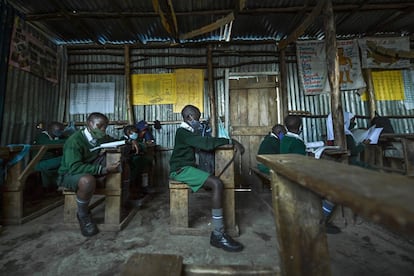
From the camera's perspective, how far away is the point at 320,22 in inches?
206

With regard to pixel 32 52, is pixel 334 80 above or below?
below

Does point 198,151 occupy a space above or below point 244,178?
above

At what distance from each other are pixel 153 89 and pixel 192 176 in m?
3.95

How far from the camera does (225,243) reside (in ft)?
7.47

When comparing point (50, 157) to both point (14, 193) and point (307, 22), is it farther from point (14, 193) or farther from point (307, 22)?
point (307, 22)

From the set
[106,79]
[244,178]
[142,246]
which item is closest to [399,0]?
[244,178]

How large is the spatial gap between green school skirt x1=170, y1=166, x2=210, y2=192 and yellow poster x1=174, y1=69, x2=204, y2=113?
128 inches

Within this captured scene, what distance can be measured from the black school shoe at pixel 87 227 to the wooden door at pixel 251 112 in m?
3.83

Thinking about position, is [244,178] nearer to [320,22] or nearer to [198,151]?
[198,151]

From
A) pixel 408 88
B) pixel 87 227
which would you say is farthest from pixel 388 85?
pixel 87 227

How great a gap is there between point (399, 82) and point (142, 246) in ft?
25.0

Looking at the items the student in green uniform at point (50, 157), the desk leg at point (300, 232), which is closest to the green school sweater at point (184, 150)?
the desk leg at point (300, 232)

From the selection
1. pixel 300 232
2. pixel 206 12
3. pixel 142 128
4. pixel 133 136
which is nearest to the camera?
pixel 300 232

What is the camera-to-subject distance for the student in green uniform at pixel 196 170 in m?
2.34
